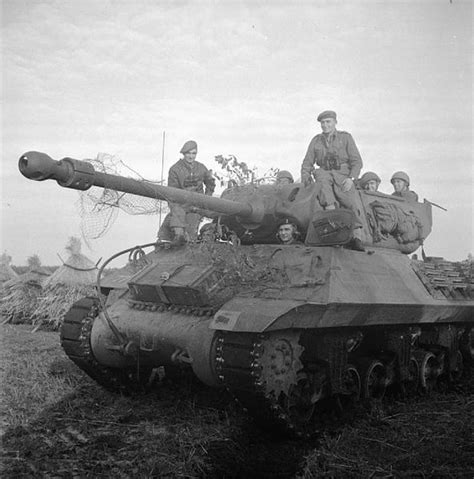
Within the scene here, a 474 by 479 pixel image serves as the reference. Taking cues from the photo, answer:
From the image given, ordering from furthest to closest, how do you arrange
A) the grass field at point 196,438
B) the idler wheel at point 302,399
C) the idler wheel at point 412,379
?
the idler wheel at point 412,379 → the idler wheel at point 302,399 → the grass field at point 196,438

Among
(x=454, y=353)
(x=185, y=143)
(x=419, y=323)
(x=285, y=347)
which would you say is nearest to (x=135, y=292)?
(x=285, y=347)

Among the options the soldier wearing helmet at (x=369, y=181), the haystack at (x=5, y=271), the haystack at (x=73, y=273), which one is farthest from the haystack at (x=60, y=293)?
the soldier wearing helmet at (x=369, y=181)

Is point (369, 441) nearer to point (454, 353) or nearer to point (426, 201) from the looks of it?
point (454, 353)

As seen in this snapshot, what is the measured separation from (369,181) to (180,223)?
3763 millimetres

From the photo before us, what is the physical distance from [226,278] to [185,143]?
3362 mm

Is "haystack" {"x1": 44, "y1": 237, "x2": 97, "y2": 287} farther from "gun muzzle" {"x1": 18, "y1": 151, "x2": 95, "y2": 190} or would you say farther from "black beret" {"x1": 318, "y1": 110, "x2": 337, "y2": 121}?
"gun muzzle" {"x1": 18, "y1": 151, "x2": 95, "y2": 190}

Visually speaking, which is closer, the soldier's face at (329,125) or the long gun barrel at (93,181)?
the long gun barrel at (93,181)

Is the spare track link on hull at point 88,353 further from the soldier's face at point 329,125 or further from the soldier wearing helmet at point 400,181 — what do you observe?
the soldier wearing helmet at point 400,181

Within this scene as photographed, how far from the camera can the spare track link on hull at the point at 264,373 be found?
598cm

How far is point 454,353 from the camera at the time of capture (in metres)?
9.96

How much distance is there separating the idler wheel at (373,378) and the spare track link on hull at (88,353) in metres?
3.04

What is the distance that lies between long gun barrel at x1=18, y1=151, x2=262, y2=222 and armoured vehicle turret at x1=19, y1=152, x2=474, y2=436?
0.01 meters

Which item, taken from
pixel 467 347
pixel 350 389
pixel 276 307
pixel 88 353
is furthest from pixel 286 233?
pixel 467 347

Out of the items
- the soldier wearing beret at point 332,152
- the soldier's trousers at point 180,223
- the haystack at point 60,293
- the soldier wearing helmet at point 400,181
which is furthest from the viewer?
the haystack at point 60,293
